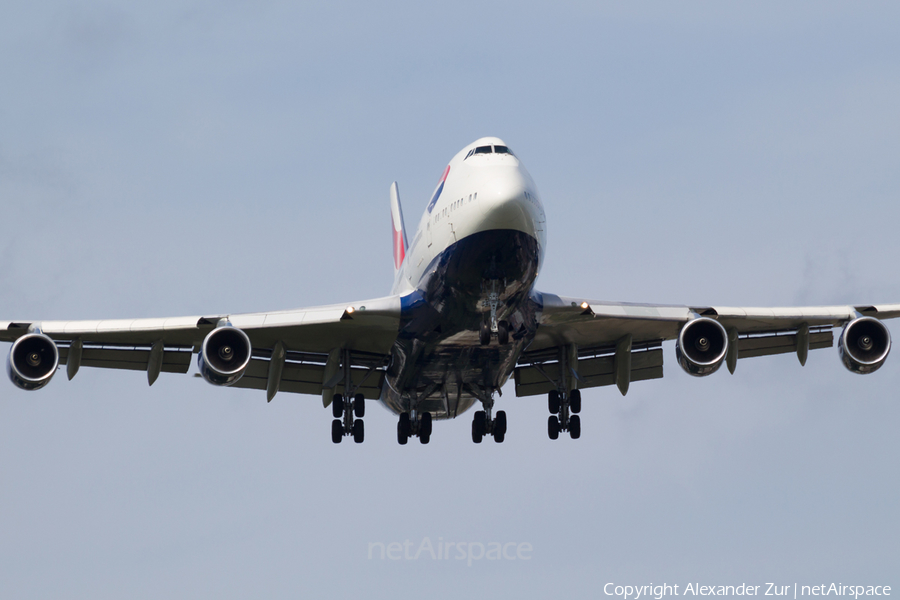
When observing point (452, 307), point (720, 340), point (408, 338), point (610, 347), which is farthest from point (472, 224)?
point (610, 347)

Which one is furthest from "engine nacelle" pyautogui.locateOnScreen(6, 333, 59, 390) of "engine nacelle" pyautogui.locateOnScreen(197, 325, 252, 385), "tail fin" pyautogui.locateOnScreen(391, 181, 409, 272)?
"tail fin" pyautogui.locateOnScreen(391, 181, 409, 272)

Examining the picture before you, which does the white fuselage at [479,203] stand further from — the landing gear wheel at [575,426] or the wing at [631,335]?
the landing gear wheel at [575,426]

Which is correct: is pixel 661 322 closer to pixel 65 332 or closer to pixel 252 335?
pixel 252 335

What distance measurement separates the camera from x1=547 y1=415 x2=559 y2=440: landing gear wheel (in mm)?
34375

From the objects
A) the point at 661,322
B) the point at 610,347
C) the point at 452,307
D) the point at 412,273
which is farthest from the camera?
the point at 610,347

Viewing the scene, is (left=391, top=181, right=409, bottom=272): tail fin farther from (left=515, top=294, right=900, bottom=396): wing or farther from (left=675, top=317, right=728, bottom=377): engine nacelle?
(left=675, top=317, right=728, bottom=377): engine nacelle

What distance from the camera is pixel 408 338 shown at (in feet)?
97.8

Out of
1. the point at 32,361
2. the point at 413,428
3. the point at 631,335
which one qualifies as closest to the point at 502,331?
the point at 631,335

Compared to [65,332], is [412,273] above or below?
above

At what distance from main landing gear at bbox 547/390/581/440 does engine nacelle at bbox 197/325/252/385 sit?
393 inches

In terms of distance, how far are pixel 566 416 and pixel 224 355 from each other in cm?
1056

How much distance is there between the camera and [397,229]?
155 feet

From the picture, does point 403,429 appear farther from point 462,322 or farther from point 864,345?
point 864,345

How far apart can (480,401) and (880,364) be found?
10.8 meters
